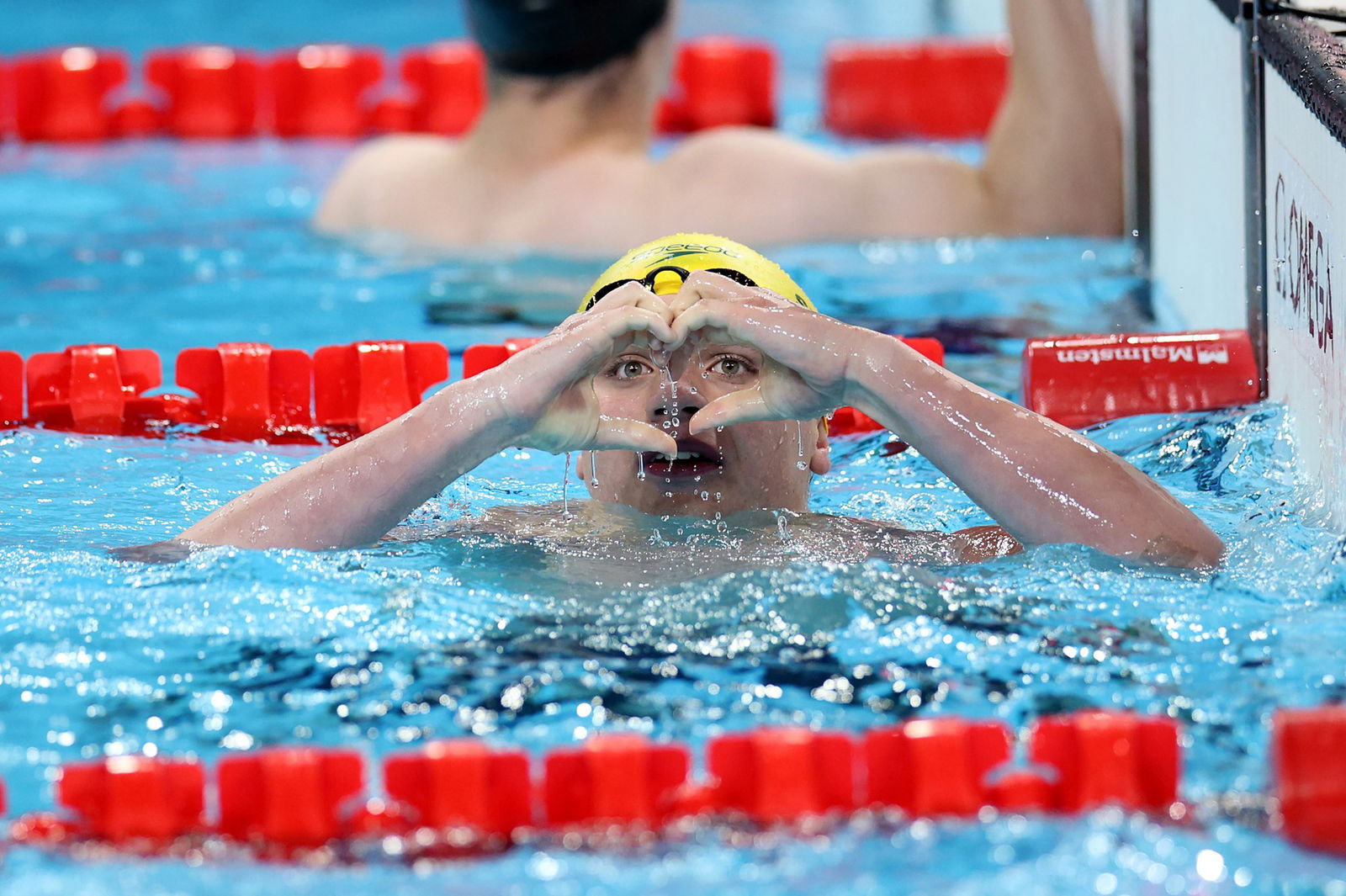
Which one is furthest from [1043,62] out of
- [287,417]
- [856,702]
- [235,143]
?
[235,143]

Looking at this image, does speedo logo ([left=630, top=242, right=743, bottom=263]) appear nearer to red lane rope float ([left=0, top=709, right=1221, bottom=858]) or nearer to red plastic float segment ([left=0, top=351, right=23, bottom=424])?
→ red lane rope float ([left=0, top=709, right=1221, bottom=858])

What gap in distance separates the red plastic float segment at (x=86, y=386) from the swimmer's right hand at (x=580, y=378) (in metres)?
1.62

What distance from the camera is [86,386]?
3.76 metres

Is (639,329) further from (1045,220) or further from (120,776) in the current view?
(1045,220)

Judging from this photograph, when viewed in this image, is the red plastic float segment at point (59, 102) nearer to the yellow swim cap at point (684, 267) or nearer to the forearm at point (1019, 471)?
the yellow swim cap at point (684, 267)

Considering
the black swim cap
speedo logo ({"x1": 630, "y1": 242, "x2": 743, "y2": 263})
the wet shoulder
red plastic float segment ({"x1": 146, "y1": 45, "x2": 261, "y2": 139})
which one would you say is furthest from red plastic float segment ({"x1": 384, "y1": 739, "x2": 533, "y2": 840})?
red plastic float segment ({"x1": 146, "y1": 45, "x2": 261, "y2": 139})

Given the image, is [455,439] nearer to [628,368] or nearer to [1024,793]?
[628,368]

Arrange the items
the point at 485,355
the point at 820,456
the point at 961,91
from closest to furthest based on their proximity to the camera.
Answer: the point at 820,456
the point at 485,355
the point at 961,91

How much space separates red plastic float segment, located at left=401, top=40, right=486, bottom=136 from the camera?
26.1 ft

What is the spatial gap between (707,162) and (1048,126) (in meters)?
0.95

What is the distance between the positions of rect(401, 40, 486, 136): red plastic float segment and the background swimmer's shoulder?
2.28 meters

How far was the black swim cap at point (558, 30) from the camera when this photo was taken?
4680mm

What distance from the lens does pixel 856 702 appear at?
6.84ft

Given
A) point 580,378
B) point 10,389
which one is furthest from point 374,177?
point 580,378
